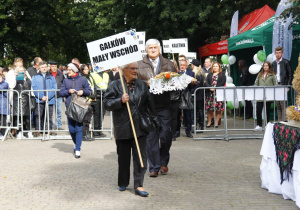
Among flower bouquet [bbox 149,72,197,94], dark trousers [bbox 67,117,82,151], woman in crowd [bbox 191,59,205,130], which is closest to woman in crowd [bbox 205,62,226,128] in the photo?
woman in crowd [bbox 191,59,205,130]

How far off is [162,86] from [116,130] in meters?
1.47

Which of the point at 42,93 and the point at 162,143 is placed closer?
the point at 162,143

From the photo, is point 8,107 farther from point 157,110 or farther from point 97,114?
point 157,110

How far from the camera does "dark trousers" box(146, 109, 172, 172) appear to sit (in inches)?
308

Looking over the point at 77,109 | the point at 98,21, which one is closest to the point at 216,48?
the point at 98,21

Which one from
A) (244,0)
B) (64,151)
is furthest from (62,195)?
(244,0)

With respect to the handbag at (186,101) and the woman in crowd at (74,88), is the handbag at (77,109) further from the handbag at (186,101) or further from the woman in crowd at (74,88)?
the handbag at (186,101)

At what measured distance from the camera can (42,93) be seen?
12992 mm

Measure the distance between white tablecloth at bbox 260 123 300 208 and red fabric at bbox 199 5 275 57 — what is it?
1286 cm

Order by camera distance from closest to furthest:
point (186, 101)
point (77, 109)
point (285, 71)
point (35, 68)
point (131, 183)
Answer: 1. point (131, 183)
2. point (77, 109)
3. point (186, 101)
4. point (285, 71)
5. point (35, 68)

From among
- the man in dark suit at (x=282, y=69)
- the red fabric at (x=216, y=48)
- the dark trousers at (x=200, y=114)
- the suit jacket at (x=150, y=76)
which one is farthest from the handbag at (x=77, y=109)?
the red fabric at (x=216, y=48)

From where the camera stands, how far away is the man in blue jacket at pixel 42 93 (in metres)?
13.0

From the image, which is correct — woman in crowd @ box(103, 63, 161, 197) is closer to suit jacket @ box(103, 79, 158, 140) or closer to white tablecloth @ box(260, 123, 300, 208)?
suit jacket @ box(103, 79, 158, 140)

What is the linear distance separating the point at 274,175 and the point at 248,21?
1471cm
